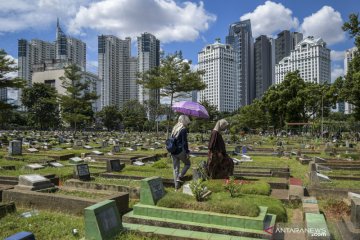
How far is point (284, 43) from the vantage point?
121 metres

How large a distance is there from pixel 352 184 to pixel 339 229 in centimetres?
556

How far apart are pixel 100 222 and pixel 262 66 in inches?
4696

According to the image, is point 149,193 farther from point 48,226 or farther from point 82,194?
Result: point 82,194

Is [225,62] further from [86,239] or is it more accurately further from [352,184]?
[86,239]

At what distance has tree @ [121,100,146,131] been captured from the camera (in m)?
83.6

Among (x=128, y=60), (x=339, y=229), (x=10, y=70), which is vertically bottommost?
(x=339, y=229)

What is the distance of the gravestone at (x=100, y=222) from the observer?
5559 mm

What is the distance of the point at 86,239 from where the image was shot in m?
5.72

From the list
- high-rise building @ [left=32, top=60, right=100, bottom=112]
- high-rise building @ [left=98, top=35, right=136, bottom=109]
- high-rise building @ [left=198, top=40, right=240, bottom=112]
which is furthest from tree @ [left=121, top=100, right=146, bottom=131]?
high-rise building @ [left=98, top=35, right=136, bottom=109]

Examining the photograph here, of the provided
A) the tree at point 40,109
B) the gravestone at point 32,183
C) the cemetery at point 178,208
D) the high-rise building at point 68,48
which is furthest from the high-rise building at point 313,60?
the high-rise building at point 68,48

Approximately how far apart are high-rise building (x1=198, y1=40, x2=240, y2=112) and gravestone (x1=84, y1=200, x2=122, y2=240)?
264ft

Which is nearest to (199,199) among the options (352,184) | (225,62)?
(352,184)

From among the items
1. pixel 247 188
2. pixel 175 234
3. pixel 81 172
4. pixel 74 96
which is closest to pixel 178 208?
pixel 175 234

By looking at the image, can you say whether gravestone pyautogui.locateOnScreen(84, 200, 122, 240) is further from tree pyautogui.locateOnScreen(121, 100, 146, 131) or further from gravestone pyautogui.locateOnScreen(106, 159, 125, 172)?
tree pyautogui.locateOnScreen(121, 100, 146, 131)
